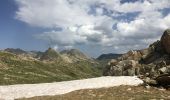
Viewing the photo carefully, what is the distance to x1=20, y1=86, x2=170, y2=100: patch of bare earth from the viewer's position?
36156mm

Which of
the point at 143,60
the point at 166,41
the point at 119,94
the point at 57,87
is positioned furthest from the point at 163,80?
the point at 143,60

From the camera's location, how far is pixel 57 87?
1729 inches

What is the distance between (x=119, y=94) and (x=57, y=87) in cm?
909

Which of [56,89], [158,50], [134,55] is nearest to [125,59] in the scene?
[134,55]

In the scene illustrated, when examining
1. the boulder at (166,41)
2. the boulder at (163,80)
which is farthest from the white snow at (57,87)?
the boulder at (166,41)

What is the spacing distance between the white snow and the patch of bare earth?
7.15 feet

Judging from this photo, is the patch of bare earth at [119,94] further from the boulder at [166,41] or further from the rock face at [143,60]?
the boulder at [166,41]

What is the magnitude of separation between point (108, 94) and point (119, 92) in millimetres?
1473

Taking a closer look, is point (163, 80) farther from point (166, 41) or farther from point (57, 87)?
point (166, 41)

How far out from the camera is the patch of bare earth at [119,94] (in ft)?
119

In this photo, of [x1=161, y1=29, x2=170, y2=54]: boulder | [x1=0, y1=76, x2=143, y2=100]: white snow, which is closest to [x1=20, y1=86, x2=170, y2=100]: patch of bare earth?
[x1=0, y1=76, x2=143, y2=100]: white snow

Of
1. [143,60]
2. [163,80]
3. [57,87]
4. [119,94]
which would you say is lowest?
[119,94]

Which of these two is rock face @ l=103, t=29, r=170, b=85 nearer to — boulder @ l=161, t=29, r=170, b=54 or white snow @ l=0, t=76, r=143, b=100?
boulder @ l=161, t=29, r=170, b=54

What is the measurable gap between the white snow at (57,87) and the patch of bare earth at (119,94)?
218 cm
